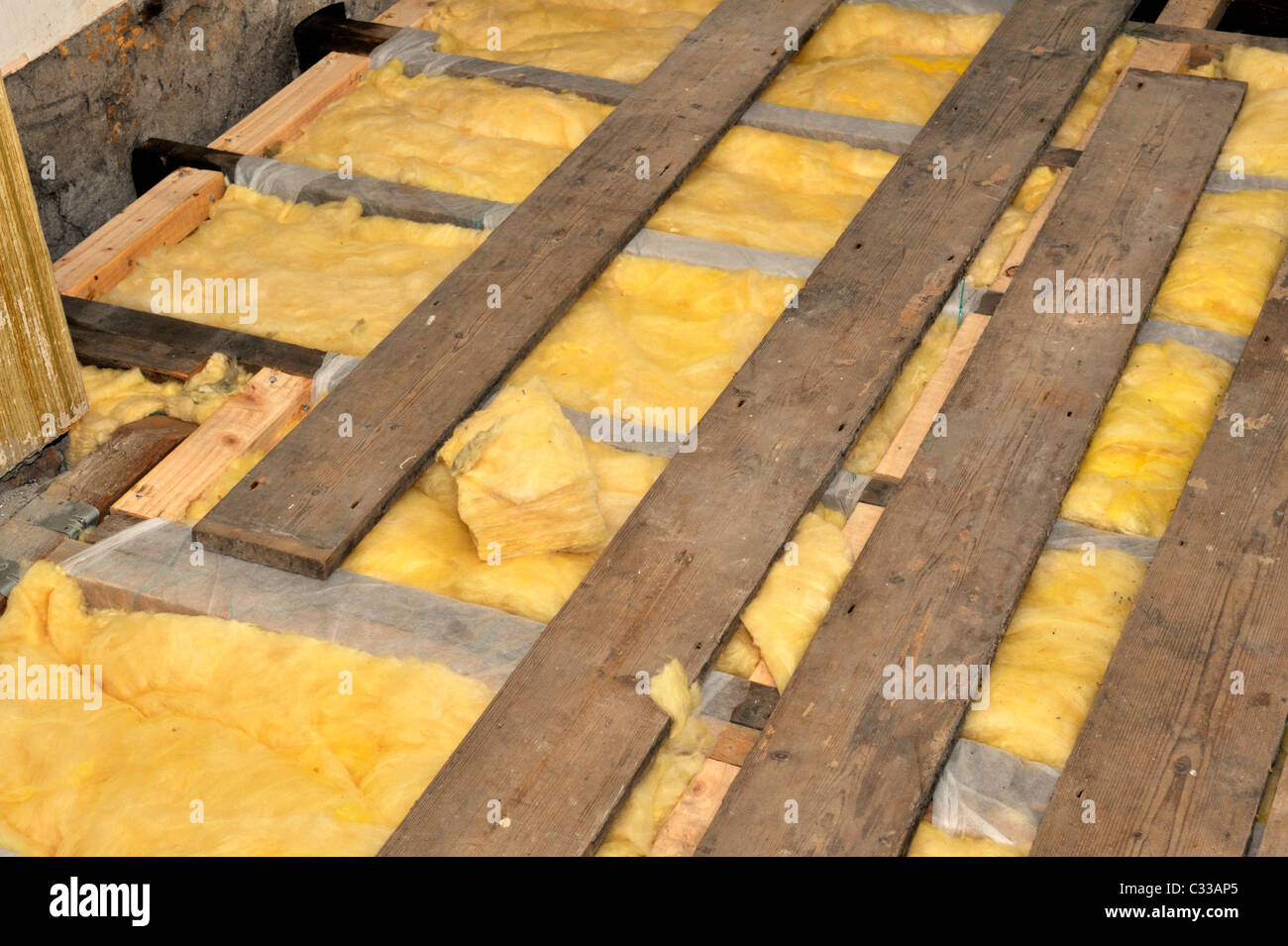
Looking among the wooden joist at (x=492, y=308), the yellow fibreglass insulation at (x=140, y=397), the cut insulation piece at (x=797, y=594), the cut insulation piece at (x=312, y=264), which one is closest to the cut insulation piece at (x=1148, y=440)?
the cut insulation piece at (x=797, y=594)

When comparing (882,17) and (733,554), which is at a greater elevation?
(882,17)

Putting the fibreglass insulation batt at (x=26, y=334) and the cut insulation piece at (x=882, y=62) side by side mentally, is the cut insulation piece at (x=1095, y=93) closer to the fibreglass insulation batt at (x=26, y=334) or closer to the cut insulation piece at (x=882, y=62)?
the cut insulation piece at (x=882, y=62)

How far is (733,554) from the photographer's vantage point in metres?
2.61

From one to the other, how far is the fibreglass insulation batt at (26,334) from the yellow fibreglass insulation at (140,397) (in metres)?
0.07

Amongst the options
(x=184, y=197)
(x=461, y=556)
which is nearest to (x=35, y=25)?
(x=184, y=197)

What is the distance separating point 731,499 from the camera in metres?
2.73

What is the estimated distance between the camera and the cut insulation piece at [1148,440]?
2766 mm

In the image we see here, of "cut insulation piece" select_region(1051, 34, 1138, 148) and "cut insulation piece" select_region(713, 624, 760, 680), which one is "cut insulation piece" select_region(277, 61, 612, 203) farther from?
"cut insulation piece" select_region(713, 624, 760, 680)

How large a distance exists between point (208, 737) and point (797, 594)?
3.41 ft

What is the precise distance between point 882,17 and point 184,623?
3.01 metres

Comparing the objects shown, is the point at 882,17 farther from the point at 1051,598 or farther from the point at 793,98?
the point at 1051,598

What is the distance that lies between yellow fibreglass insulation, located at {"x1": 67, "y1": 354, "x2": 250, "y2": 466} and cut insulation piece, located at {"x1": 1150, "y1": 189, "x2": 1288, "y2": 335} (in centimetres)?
210

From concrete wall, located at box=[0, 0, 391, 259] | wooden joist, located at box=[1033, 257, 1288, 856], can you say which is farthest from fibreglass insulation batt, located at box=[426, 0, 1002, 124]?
wooden joist, located at box=[1033, 257, 1288, 856]
